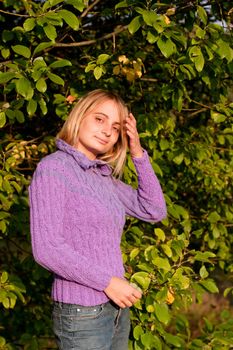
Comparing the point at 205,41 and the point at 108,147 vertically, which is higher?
the point at 205,41

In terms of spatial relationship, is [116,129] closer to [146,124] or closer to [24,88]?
[24,88]

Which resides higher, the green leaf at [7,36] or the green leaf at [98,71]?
the green leaf at [7,36]

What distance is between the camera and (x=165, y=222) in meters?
3.21

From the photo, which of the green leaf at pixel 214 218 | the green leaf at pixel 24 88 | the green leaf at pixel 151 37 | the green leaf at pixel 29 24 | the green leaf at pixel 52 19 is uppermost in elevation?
the green leaf at pixel 52 19

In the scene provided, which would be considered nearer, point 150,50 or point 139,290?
point 139,290

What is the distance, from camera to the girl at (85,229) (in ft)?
6.50

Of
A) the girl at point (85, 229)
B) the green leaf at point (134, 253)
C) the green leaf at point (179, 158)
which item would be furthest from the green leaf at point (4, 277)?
the green leaf at point (179, 158)

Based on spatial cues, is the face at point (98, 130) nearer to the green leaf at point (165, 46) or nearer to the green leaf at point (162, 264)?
the green leaf at point (165, 46)

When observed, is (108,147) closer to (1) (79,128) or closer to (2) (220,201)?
(1) (79,128)

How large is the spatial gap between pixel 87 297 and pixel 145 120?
1.30 meters

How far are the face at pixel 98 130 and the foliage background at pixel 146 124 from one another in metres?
0.24

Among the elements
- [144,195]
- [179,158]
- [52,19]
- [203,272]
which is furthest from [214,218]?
[52,19]

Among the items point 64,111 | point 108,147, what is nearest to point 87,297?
point 108,147

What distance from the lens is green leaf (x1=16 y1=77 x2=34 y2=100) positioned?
92.3 inches
